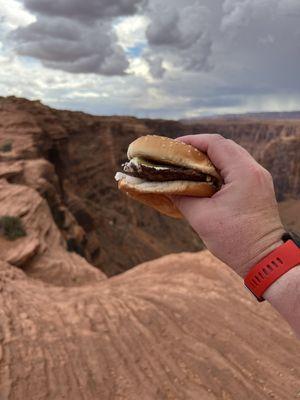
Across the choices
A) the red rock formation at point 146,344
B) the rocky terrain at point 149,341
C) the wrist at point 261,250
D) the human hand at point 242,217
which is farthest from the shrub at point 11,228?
the wrist at point 261,250

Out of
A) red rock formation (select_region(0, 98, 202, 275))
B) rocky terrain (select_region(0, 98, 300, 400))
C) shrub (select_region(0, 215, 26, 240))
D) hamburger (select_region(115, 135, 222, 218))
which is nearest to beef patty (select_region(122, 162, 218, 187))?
hamburger (select_region(115, 135, 222, 218))

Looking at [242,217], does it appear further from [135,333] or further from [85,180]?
[85,180]

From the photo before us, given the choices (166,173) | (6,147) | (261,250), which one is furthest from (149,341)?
(6,147)

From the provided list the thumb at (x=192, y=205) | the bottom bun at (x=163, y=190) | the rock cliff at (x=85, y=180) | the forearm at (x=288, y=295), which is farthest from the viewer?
the rock cliff at (x=85, y=180)

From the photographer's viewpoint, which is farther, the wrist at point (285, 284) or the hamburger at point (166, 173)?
the hamburger at point (166, 173)

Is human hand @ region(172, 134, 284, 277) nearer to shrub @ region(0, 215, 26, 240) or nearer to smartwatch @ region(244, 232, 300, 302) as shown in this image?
smartwatch @ region(244, 232, 300, 302)

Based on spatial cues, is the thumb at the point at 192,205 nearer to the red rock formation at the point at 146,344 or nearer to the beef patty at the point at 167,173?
the beef patty at the point at 167,173

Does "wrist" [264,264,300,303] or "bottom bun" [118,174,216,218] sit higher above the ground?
"bottom bun" [118,174,216,218]
